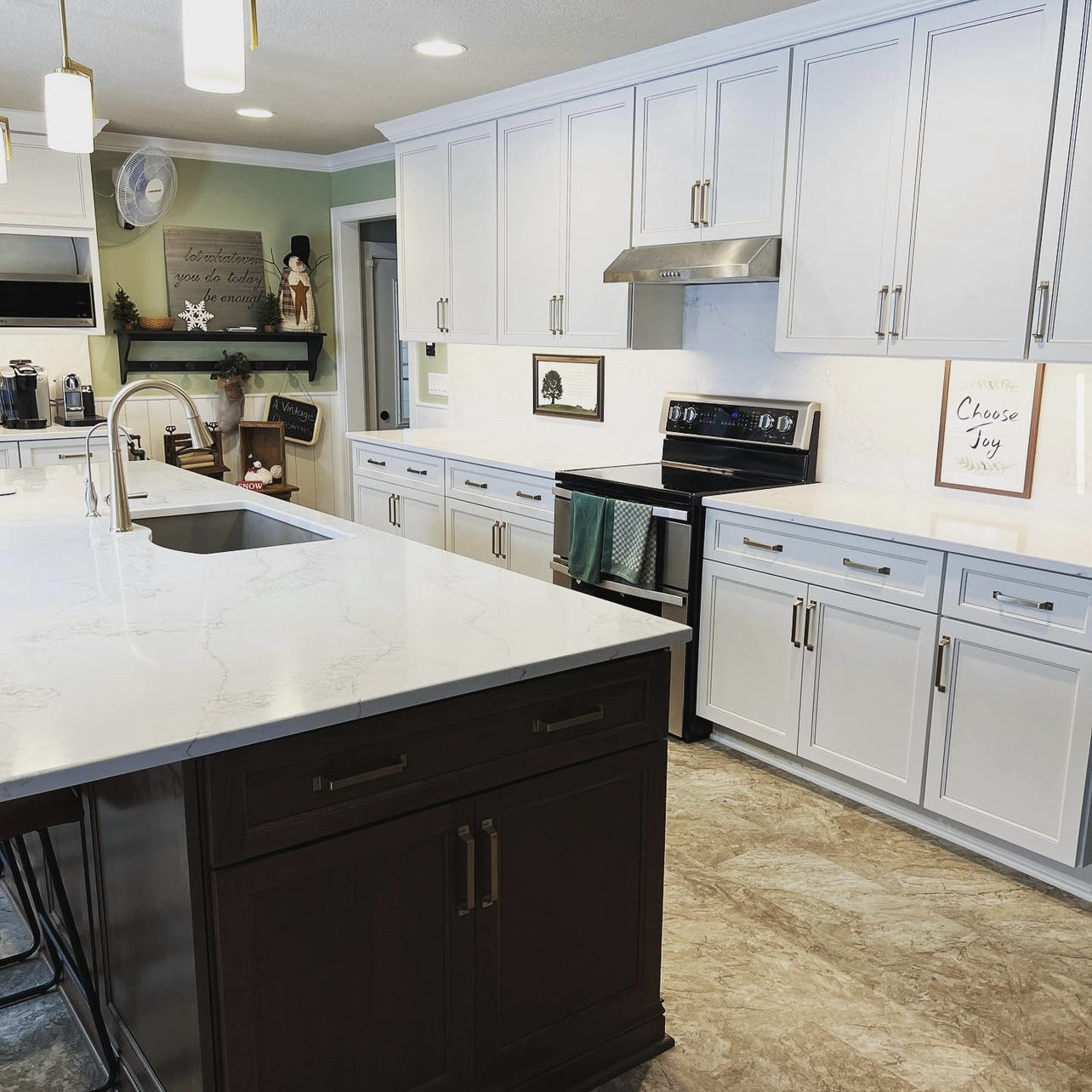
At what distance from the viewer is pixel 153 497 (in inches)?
127

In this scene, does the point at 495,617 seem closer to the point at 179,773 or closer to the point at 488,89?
the point at 179,773

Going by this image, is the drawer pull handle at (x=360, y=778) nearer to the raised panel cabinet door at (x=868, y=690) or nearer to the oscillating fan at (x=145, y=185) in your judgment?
the raised panel cabinet door at (x=868, y=690)

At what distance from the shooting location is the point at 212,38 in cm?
162

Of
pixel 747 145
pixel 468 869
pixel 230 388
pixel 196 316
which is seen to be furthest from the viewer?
pixel 230 388

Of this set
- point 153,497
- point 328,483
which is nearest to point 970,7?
point 153,497

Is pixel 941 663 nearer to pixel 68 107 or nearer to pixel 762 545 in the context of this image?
pixel 762 545

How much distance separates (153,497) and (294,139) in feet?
10.7

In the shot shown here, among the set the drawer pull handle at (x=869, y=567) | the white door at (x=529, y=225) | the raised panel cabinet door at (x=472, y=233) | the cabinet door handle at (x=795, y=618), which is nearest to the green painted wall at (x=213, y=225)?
the raised panel cabinet door at (x=472, y=233)

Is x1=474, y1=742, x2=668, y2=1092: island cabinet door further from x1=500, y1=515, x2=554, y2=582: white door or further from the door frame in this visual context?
the door frame

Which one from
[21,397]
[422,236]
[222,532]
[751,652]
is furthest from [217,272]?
[751,652]

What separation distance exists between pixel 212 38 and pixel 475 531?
122 inches

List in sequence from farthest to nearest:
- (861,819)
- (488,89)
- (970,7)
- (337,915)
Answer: (488,89) < (861,819) < (970,7) < (337,915)

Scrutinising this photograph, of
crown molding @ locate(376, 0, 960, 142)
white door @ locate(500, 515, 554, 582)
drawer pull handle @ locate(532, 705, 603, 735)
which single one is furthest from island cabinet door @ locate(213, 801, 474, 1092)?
crown molding @ locate(376, 0, 960, 142)

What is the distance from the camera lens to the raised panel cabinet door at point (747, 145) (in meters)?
3.46
